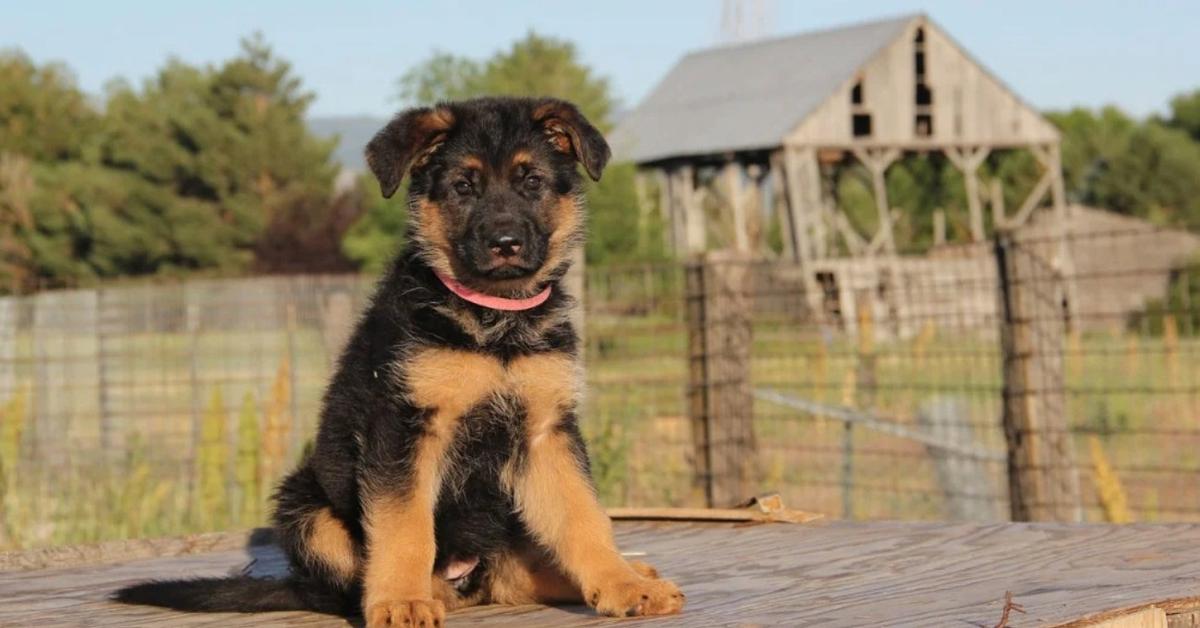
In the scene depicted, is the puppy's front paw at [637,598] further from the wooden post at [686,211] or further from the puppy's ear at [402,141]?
the wooden post at [686,211]

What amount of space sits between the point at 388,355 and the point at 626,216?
106 ft

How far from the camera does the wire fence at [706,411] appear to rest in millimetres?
8562

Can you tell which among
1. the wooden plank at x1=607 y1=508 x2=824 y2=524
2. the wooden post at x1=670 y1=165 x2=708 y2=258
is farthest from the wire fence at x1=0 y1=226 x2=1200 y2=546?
the wooden post at x1=670 y1=165 x2=708 y2=258

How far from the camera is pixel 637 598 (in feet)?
13.8

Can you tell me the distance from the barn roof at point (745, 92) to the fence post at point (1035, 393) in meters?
31.7

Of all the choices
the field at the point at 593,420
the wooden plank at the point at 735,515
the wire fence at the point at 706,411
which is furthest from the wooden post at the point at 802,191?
the wooden plank at the point at 735,515

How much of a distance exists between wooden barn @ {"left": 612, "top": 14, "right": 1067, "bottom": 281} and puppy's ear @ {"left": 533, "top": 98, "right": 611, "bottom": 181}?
34952 mm

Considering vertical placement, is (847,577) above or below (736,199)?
below

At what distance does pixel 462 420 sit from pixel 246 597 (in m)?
0.92

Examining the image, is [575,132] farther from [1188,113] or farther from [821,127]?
[1188,113]

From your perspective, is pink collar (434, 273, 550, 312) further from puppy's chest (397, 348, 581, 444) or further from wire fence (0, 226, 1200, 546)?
wire fence (0, 226, 1200, 546)

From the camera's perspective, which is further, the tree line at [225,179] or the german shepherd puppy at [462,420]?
the tree line at [225,179]

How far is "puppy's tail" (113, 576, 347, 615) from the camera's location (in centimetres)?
458

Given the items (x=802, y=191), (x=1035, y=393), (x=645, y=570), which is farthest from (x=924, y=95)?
(x=645, y=570)
